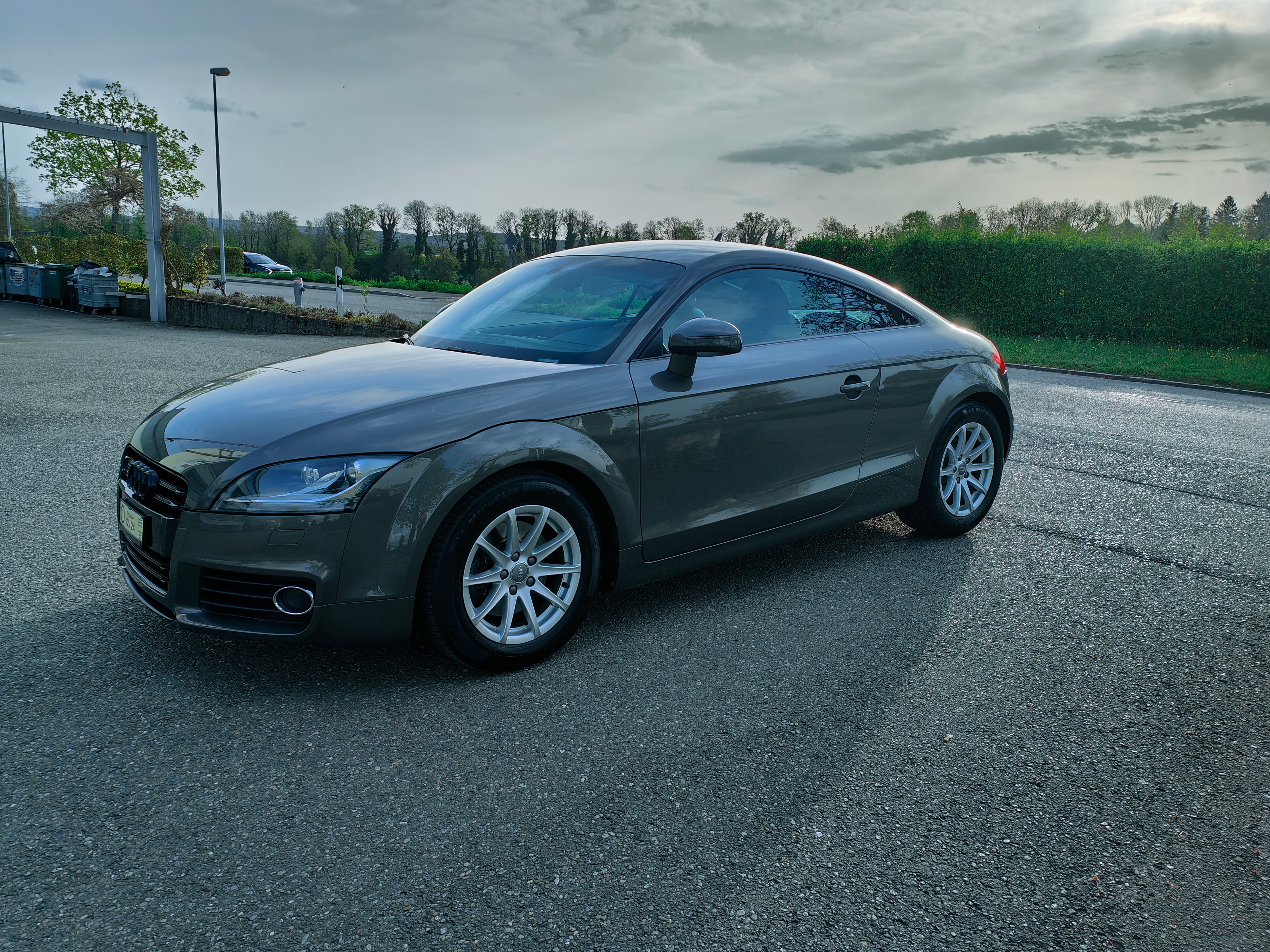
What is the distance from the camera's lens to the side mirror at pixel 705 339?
355cm

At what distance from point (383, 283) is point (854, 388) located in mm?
50175

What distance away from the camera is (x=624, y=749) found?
2879mm

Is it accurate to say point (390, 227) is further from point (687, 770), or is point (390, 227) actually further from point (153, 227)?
point (687, 770)

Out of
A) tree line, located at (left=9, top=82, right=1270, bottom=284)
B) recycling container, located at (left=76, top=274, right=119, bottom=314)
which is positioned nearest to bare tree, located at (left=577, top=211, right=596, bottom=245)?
tree line, located at (left=9, top=82, right=1270, bottom=284)

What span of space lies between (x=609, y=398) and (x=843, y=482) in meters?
1.45

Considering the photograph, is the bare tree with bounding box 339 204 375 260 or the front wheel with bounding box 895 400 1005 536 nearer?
the front wheel with bounding box 895 400 1005 536

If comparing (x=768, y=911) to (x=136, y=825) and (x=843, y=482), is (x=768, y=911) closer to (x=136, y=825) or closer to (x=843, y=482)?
(x=136, y=825)

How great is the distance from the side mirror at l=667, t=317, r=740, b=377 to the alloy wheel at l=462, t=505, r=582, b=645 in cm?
81

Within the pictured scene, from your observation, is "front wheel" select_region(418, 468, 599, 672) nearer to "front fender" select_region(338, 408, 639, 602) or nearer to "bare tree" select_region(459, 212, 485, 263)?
"front fender" select_region(338, 408, 639, 602)

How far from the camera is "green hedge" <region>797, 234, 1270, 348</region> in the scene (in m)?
19.3

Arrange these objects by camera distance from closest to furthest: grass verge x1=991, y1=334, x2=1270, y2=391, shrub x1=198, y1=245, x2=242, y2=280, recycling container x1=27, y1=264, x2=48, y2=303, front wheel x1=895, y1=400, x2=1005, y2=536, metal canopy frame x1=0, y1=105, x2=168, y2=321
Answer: front wheel x1=895, y1=400, x2=1005, y2=536 < grass verge x1=991, y1=334, x2=1270, y2=391 < metal canopy frame x1=0, y1=105, x2=168, y2=321 < recycling container x1=27, y1=264, x2=48, y2=303 < shrub x1=198, y1=245, x2=242, y2=280

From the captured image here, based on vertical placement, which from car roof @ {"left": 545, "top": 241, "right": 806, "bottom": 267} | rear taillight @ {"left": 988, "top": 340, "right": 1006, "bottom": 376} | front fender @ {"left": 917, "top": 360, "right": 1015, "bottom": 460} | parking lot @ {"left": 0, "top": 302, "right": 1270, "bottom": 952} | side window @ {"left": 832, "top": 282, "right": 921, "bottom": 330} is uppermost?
car roof @ {"left": 545, "top": 241, "right": 806, "bottom": 267}

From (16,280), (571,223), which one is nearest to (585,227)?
(571,223)

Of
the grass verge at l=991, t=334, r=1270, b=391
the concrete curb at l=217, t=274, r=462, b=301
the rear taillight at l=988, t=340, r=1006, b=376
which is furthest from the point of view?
the concrete curb at l=217, t=274, r=462, b=301
